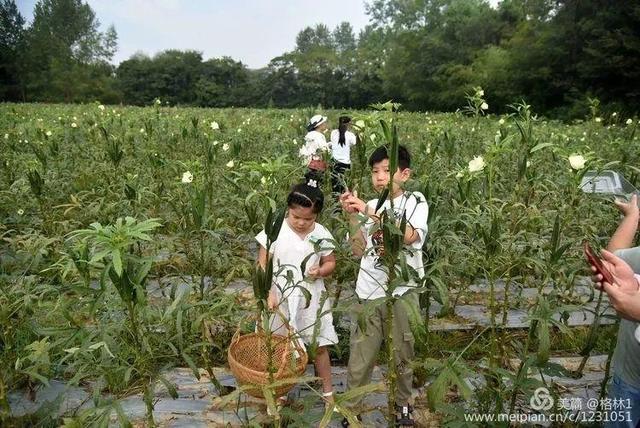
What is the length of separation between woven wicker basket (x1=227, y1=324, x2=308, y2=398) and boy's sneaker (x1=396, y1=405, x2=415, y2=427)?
24.0 inches

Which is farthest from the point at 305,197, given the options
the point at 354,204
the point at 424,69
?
the point at 424,69

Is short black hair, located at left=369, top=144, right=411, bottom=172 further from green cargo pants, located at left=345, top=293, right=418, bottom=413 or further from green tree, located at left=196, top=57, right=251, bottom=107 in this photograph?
green tree, located at left=196, top=57, right=251, bottom=107

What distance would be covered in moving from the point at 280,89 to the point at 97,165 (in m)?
38.8

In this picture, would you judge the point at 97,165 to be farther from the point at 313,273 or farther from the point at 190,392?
the point at 313,273

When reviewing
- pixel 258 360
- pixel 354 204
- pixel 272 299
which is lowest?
pixel 258 360

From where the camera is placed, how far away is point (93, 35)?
6538 cm

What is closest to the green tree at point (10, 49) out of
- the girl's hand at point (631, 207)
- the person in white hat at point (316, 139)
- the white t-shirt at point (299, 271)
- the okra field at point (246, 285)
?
the person in white hat at point (316, 139)

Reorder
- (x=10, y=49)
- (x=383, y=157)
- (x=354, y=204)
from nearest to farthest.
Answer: (x=354, y=204), (x=383, y=157), (x=10, y=49)

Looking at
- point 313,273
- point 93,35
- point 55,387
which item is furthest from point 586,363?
point 93,35

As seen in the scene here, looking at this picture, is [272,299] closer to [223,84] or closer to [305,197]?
[305,197]

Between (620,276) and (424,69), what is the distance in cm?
3848

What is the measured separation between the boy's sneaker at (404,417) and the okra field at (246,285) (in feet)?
0.38

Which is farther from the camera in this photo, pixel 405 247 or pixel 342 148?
pixel 342 148

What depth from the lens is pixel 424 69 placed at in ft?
124
